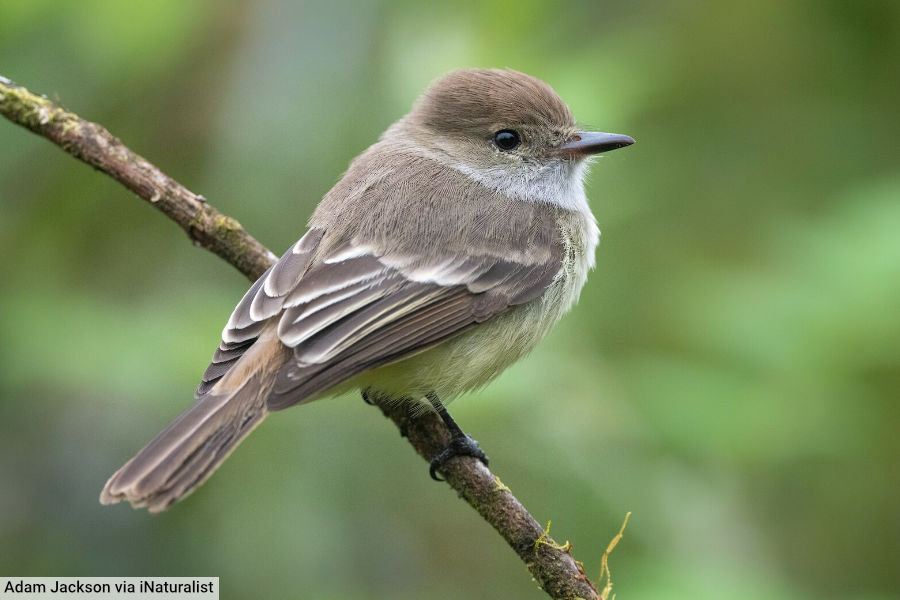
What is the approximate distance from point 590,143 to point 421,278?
996mm

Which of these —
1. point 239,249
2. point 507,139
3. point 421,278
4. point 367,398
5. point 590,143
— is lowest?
point 367,398

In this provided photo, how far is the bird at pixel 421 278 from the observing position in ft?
10.5

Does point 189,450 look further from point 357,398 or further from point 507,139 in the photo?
point 507,139

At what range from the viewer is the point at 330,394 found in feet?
11.4

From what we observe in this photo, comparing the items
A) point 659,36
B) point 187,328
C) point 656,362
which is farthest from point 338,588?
point 659,36

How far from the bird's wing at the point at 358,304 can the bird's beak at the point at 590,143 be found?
1.77ft

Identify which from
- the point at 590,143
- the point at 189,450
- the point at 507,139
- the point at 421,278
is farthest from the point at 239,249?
the point at 590,143

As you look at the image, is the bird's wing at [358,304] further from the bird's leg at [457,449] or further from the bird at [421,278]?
the bird's leg at [457,449]

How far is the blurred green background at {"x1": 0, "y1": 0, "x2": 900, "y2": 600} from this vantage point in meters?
3.55

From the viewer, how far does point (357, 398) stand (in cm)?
396

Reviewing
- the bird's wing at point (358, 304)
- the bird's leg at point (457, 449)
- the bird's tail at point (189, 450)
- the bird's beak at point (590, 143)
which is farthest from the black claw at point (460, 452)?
the bird's beak at point (590, 143)

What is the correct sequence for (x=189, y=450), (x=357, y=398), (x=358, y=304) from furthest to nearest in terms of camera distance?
(x=357, y=398), (x=358, y=304), (x=189, y=450)

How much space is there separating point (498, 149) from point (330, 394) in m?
1.44

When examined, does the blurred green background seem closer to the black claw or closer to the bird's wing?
the black claw
